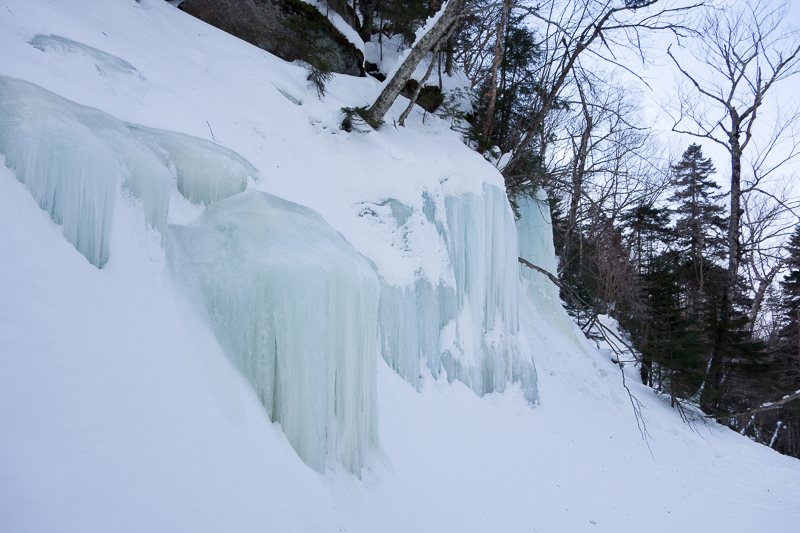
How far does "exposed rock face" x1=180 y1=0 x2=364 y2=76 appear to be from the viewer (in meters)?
7.57

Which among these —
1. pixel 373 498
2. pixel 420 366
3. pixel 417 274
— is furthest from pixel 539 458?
pixel 373 498

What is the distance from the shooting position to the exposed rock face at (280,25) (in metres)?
7.57

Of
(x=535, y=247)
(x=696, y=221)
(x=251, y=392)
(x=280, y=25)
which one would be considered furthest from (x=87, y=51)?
(x=696, y=221)

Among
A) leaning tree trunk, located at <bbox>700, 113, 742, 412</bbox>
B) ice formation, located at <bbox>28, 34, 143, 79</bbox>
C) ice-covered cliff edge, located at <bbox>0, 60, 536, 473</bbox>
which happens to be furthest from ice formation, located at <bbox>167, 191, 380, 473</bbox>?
leaning tree trunk, located at <bbox>700, 113, 742, 412</bbox>

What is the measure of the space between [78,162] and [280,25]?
23.6 ft

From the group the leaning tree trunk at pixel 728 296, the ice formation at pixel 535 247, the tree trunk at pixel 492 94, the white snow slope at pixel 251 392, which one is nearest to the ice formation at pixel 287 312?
the white snow slope at pixel 251 392

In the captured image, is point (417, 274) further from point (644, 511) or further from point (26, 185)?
point (644, 511)

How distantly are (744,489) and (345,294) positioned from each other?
7595mm

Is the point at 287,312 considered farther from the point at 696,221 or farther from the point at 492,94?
the point at 696,221

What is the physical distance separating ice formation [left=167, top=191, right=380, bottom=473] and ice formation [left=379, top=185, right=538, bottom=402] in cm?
150

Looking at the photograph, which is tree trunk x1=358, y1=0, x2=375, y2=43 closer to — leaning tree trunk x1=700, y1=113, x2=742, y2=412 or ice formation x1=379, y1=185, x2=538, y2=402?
ice formation x1=379, y1=185, x2=538, y2=402

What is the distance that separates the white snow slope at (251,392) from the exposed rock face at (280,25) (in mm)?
922

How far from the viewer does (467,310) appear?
6152 mm

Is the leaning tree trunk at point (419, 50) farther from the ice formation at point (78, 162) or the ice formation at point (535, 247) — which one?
the ice formation at point (535, 247)
